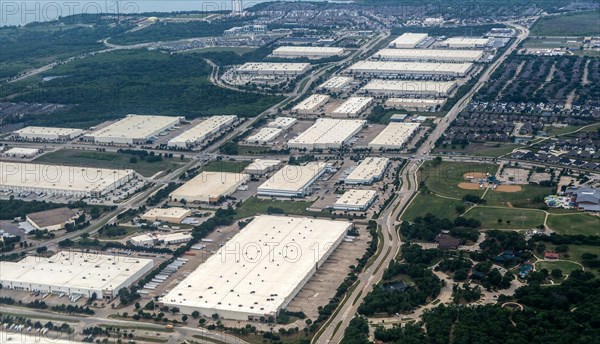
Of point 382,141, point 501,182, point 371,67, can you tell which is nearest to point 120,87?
point 371,67

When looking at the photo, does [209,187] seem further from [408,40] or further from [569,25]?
[569,25]

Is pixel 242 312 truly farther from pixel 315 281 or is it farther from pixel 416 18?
pixel 416 18

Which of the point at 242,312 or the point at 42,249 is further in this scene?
the point at 42,249

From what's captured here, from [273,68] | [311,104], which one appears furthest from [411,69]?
[311,104]

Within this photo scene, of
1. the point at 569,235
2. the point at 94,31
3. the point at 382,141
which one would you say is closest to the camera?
the point at 569,235

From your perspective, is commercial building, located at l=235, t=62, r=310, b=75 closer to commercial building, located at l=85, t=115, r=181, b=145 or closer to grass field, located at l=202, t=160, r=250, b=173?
commercial building, located at l=85, t=115, r=181, b=145

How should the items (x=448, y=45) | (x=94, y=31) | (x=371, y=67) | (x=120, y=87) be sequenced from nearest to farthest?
1. (x=120, y=87)
2. (x=371, y=67)
3. (x=448, y=45)
4. (x=94, y=31)
